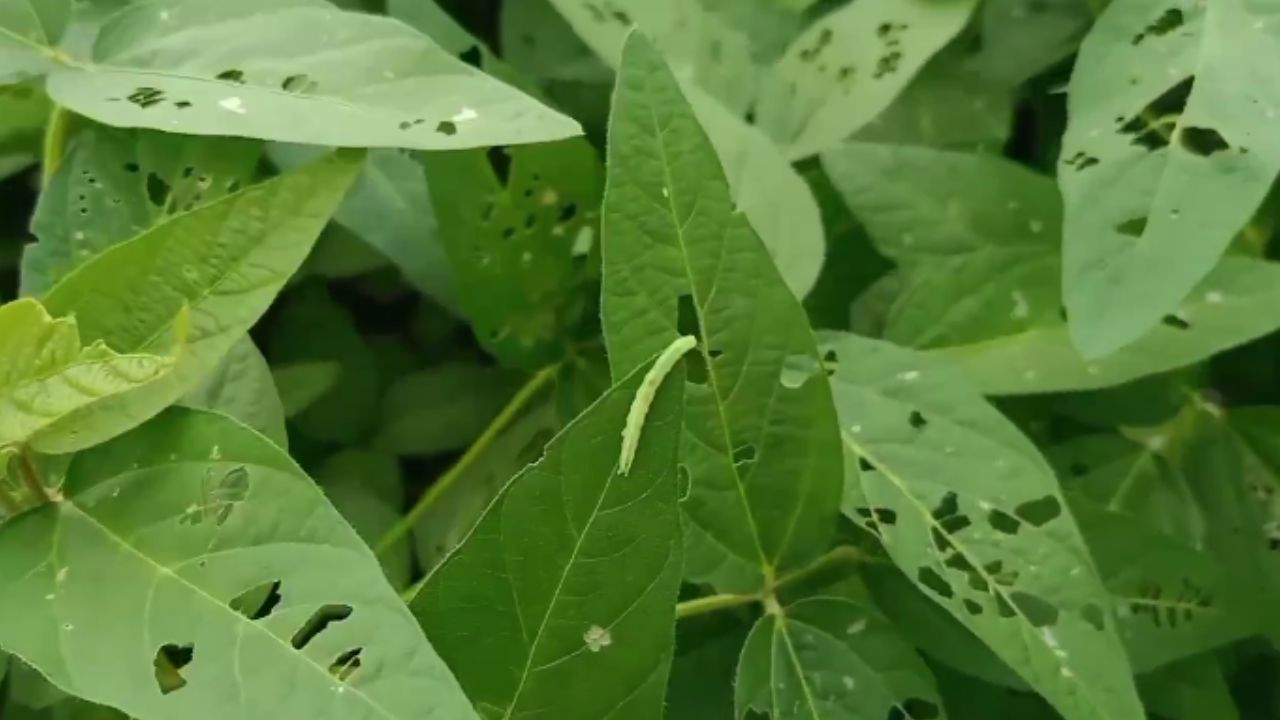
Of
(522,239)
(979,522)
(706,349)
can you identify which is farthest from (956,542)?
(522,239)

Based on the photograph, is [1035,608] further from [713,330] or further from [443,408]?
[443,408]

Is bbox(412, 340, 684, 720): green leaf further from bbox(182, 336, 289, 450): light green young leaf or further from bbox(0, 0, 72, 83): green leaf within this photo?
bbox(0, 0, 72, 83): green leaf

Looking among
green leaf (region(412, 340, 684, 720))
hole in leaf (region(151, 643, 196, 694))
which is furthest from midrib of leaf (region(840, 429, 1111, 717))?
hole in leaf (region(151, 643, 196, 694))

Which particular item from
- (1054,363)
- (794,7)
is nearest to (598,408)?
Answer: (1054,363)

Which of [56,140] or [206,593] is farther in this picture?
[56,140]

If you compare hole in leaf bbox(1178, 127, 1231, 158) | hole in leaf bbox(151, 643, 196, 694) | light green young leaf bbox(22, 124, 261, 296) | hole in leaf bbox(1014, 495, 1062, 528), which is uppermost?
hole in leaf bbox(1178, 127, 1231, 158)

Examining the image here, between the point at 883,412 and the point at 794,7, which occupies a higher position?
the point at 794,7

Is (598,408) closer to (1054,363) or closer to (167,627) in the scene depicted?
(167,627)
